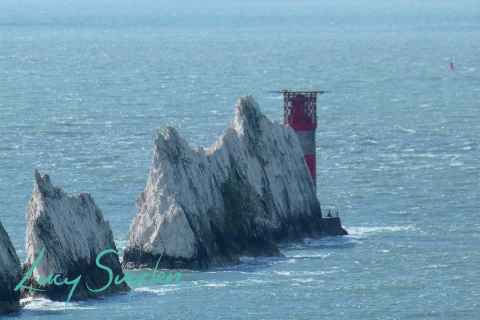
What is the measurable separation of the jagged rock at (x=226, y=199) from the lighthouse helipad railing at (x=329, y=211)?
1.35 metres

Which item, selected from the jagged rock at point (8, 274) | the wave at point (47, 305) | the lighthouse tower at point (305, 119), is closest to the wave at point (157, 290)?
the wave at point (47, 305)

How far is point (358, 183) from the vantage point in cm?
11694

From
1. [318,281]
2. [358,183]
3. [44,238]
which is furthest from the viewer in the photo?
[358,183]

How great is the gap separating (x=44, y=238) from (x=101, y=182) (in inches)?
1485

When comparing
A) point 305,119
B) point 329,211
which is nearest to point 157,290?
point 329,211

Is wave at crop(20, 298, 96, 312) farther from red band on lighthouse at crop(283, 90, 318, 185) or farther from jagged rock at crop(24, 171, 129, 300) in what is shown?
red band on lighthouse at crop(283, 90, 318, 185)

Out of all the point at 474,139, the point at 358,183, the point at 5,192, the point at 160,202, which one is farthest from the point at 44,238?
the point at 474,139

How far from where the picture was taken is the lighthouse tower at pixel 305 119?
10075 centimetres

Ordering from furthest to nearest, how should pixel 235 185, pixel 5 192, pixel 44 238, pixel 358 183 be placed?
pixel 358 183 → pixel 5 192 → pixel 235 185 → pixel 44 238

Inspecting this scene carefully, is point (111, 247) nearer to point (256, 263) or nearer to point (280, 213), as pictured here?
point (256, 263)

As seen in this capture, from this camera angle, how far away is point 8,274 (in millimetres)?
75625

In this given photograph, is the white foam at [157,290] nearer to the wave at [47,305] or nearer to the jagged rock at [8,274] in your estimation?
the wave at [47,305]

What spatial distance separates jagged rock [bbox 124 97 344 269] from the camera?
3356 inches

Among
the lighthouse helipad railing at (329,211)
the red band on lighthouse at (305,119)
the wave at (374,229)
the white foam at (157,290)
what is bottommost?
the white foam at (157,290)
